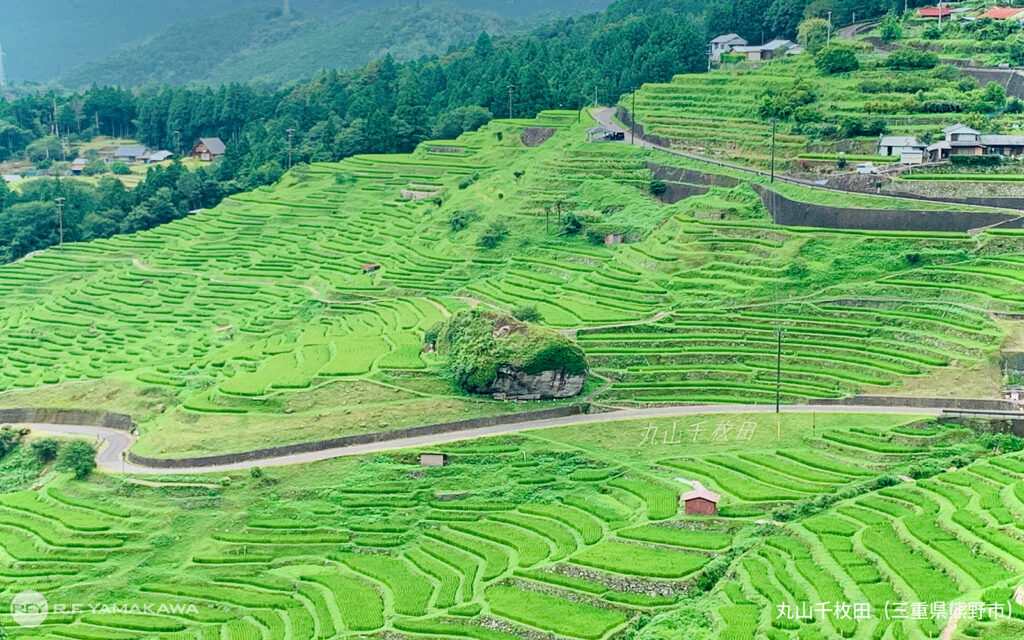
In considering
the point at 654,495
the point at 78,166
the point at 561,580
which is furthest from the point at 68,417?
the point at 78,166

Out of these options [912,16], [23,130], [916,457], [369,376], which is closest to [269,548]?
[369,376]

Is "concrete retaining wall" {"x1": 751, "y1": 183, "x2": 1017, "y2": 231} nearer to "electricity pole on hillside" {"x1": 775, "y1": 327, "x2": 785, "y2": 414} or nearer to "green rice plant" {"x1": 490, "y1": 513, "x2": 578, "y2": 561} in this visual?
"electricity pole on hillside" {"x1": 775, "y1": 327, "x2": 785, "y2": 414}

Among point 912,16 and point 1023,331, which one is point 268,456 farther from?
point 912,16

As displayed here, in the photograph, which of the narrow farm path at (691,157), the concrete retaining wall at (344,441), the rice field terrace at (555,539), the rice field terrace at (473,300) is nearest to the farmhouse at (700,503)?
the rice field terrace at (555,539)

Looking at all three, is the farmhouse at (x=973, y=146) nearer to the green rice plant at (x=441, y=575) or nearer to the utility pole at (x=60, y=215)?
the green rice plant at (x=441, y=575)

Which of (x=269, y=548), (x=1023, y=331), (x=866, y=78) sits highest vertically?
(x=866, y=78)

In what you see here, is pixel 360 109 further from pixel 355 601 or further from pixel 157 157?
pixel 355 601
